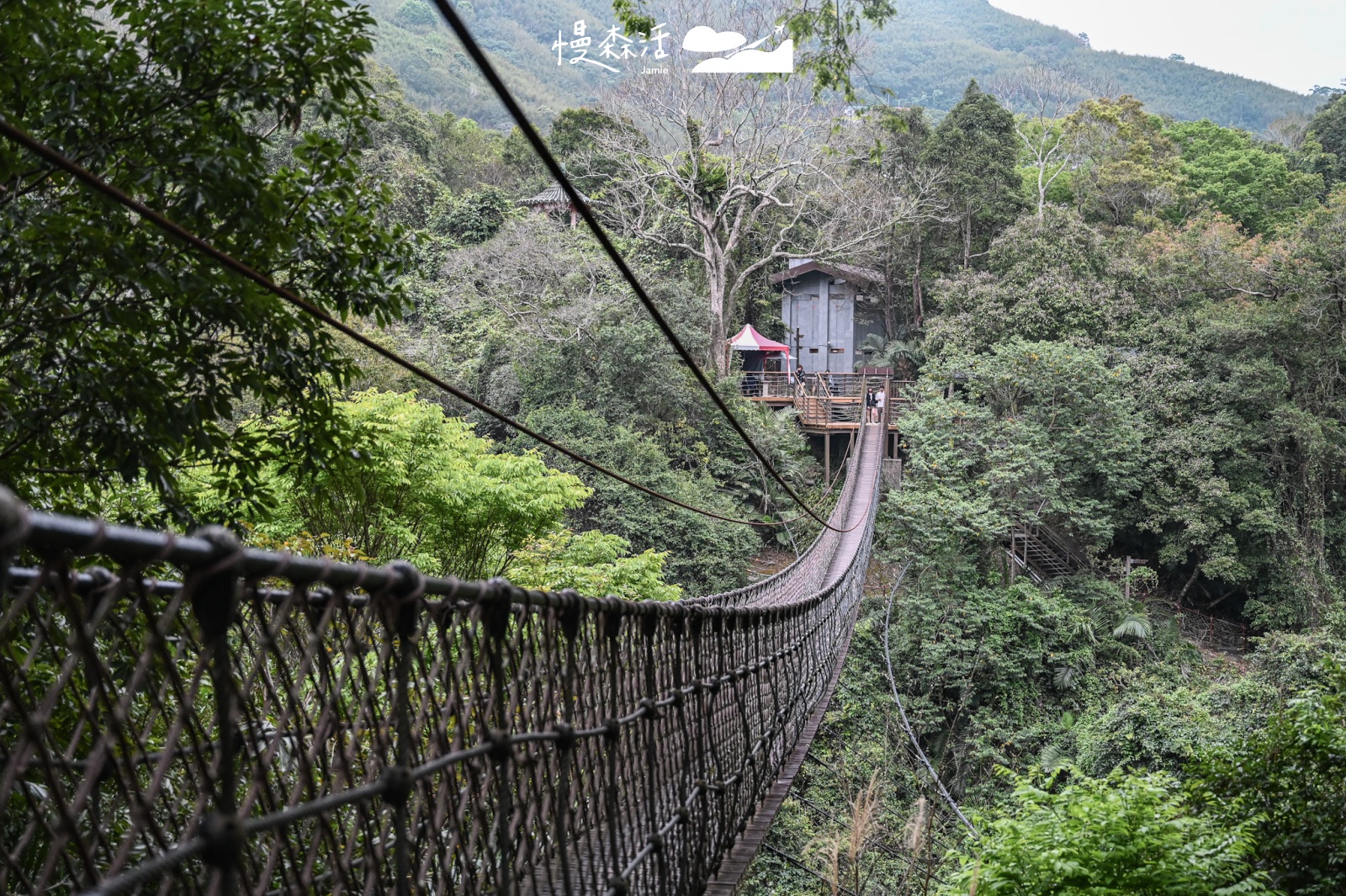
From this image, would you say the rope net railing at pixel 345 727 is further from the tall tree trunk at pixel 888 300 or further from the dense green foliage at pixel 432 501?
the tall tree trunk at pixel 888 300

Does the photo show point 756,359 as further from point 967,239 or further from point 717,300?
point 967,239

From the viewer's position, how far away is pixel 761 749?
3.16 m

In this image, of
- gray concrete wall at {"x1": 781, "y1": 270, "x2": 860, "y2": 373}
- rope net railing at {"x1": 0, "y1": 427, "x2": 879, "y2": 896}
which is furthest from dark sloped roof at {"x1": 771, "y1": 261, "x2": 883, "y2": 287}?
rope net railing at {"x1": 0, "y1": 427, "x2": 879, "y2": 896}

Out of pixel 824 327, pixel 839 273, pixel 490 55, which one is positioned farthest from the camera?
pixel 490 55

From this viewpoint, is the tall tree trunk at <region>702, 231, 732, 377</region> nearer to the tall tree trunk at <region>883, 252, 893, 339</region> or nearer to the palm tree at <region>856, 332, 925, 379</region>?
the palm tree at <region>856, 332, 925, 379</region>

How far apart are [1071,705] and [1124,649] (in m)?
0.96

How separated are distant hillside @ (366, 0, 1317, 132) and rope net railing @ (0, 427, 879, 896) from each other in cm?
2274

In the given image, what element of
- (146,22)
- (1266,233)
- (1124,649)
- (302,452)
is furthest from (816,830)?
(1266,233)

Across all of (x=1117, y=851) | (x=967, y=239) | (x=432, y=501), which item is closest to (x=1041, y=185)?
(x=967, y=239)

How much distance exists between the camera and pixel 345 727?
1864 millimetres

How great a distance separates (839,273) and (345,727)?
1574cm

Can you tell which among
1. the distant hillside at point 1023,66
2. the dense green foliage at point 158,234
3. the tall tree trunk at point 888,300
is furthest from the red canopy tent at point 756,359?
the distant hillside at point 1023,66

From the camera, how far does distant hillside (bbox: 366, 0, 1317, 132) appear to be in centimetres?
3116

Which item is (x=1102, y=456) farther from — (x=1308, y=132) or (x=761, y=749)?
(x=1308, y=132)
